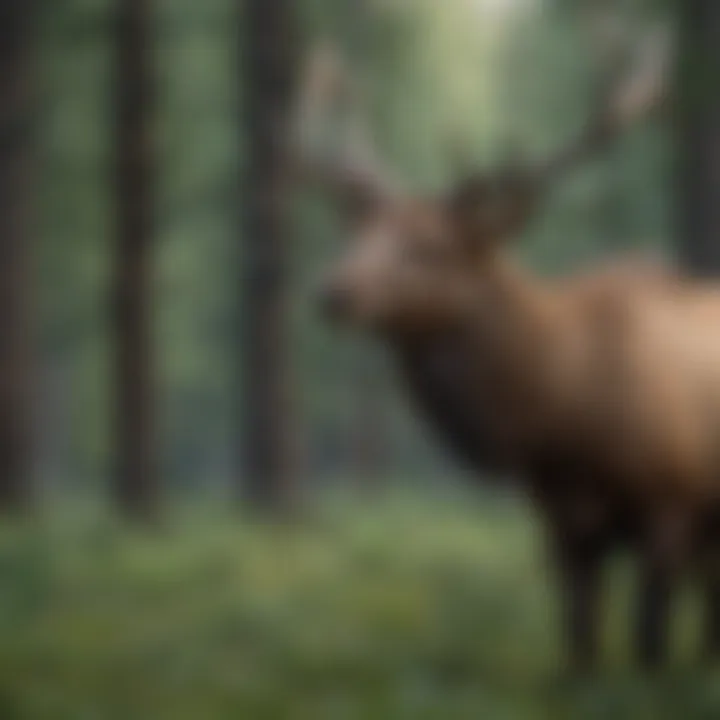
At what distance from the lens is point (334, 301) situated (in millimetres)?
4875

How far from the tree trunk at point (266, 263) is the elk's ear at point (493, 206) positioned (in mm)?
2610

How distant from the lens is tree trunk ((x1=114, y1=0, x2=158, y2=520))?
349 inches

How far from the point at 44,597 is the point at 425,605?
1336 mm

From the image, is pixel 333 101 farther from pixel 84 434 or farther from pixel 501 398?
pixel 84 434

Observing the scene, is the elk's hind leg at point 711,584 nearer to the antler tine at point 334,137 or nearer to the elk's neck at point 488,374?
the elk's neck at point 488,374

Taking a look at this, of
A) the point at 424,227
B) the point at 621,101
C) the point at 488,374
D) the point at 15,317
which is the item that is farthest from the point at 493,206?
the point at 15,317

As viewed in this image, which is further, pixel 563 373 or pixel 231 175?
pixel 231 175

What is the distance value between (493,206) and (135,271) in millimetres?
4235

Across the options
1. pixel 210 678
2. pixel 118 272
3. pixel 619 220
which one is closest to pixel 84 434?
pixel 118 272

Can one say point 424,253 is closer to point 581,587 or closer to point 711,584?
point 581,587

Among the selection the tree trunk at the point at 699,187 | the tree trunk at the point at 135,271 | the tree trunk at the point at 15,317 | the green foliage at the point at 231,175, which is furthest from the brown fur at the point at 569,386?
the tree trunk at the point at 135,271

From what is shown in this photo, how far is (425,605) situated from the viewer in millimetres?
6262

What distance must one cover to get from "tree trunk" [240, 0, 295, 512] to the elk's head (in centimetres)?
233

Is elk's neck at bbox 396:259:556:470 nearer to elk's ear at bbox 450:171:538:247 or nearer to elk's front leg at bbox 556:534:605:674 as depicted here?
elk's ear at bbox 450:171:538:247
